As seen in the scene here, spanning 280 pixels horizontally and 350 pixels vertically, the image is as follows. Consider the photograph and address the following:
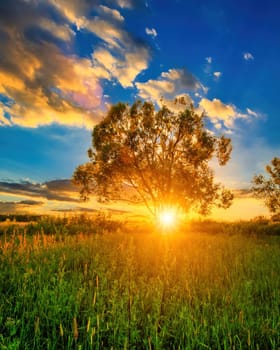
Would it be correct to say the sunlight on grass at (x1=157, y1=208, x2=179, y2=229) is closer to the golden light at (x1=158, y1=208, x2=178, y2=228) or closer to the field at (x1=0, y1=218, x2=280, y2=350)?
the golden light at (x1=158, y1=208, x2=178, y2=228)

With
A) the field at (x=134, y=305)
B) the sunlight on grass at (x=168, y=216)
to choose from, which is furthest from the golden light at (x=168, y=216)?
the field at (x=134, y=305)

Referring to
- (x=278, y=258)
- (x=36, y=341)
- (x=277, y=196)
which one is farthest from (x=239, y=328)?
(x=277, y=196)

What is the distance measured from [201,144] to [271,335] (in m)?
28.4

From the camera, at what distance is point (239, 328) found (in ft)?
12.2

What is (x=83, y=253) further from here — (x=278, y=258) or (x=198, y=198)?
(x=198, y=198)

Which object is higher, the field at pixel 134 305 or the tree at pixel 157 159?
the tree at pixel 157 159


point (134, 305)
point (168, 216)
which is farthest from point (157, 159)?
point (134, 305)

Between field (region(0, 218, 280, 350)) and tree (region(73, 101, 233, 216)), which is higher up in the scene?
tree (region(73, 101, 233, 216))

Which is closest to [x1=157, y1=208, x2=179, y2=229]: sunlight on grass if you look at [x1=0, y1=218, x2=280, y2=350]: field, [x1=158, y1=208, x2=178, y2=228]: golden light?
[x1=158, y1=208, x2=178, y2=228]: golden light

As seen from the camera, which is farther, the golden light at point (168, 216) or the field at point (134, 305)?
the golden light at point (168, 216)

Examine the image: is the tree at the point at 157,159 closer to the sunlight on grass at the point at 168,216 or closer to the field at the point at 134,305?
the sunlight on grass at the point at 168,216

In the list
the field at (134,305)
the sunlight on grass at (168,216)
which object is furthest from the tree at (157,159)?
the field at (134,305)

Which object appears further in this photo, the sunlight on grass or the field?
the sunlight on grass

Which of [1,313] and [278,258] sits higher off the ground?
[278,258]
